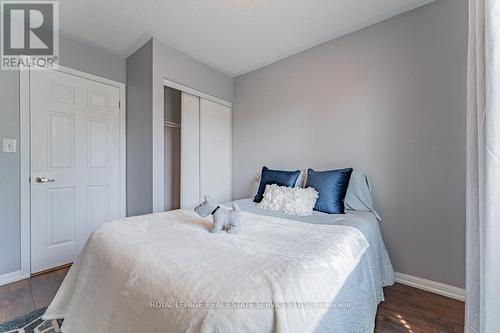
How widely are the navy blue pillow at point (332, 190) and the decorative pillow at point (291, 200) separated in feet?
0.20

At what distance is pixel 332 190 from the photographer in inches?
77.2

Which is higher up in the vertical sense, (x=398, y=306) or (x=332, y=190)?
(x=332, y=190)

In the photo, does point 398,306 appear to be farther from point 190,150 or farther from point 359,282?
point 190,150

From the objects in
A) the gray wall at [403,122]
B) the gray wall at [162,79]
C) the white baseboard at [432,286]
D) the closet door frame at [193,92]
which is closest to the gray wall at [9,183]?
the gray wall at [162,79]

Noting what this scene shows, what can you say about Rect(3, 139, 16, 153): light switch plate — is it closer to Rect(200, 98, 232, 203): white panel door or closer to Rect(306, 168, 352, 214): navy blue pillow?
Rect(200, 98, 232, 203): white panel door

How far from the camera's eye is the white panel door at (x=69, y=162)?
2.16m

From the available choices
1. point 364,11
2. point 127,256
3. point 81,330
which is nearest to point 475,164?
point 127,256

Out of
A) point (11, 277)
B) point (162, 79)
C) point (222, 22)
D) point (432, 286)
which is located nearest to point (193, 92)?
point (162, 79)

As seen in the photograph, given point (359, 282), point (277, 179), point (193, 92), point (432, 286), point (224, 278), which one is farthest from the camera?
point (193, 92)

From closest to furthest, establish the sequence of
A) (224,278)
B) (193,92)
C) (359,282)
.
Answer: (224,278) → (359,282) → (193,92)

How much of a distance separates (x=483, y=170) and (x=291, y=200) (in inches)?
50.5

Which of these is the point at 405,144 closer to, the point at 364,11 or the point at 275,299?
the point at 364,11

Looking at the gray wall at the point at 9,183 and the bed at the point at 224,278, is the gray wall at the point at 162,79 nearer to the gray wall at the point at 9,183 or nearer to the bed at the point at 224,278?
the bed at the point at 224,278

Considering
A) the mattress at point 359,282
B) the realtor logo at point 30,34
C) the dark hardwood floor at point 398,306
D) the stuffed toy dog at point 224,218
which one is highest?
the realtor logo at point 30,34
